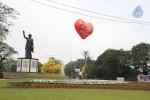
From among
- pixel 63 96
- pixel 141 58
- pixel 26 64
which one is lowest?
pixel 63 96

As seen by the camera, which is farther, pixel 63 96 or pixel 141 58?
pixel 141 58

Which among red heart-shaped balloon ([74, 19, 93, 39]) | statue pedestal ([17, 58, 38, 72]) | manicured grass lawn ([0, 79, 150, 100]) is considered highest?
red heart-shaped balloon ([74, 19, 93, 39])

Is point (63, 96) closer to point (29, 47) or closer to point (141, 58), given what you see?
point (29, 47)

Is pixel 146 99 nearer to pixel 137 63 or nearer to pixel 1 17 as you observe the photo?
pixel 1 17

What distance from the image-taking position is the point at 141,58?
7725 centimetres

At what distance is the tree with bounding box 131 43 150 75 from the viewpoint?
7644 centimetres

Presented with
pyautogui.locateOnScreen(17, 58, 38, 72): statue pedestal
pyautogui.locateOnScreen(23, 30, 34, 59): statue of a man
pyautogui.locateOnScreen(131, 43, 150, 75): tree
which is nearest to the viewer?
pyautogui.locateOnScreen(17, 58, 38, 72): statue pedestal

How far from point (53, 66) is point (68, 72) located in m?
68.4

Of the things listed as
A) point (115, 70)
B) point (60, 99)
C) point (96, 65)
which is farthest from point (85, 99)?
point (96, 65)

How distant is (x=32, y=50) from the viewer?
161 feet

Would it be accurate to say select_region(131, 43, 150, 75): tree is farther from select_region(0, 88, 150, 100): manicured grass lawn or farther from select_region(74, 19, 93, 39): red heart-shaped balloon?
select_region(0, 88, 150, 100): manicured grass lawn

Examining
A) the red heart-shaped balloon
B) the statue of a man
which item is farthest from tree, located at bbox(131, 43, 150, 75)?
the red heart-shaped balloon

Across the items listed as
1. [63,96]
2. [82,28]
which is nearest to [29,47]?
[82,28]

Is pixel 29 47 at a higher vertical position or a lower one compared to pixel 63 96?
higher
